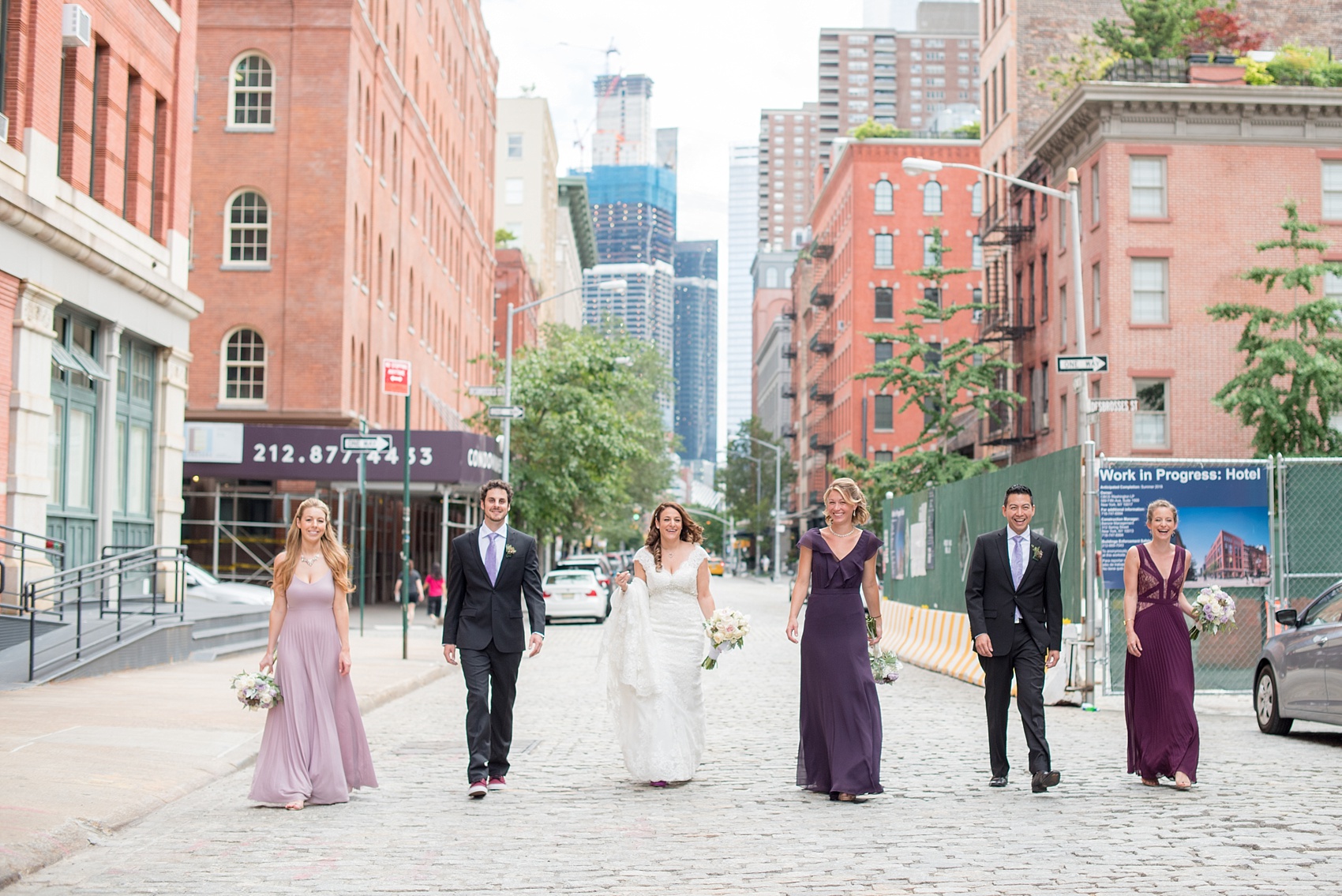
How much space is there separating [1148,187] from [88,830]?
37.2m

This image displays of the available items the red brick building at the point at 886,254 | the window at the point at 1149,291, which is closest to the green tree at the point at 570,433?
the window at the point at 1149,291

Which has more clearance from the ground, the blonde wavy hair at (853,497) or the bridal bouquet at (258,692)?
the blonde wavy hair at (853,497)

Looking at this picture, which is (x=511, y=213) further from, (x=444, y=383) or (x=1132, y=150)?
(x=1132, y=150)

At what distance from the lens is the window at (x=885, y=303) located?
81.9m

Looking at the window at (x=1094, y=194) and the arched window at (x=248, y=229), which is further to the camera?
the window at (x=1094, y=194)

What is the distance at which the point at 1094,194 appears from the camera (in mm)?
41906

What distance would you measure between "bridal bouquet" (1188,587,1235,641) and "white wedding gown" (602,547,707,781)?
12.0 feet

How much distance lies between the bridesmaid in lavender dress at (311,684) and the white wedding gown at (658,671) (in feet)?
5.64

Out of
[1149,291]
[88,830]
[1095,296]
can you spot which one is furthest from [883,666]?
[1095,296]

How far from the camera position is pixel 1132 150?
40969 millimetres

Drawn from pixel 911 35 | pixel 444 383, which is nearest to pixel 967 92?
pixel 911 35

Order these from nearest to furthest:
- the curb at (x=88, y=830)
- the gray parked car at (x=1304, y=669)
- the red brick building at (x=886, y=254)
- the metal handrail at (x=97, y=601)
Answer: the curb at (x=88, y=830) → the gray parked car at (x=1304, y=669) → the metal handrail at (x=97, y=601) → the red brick building at (x=886, y=254)

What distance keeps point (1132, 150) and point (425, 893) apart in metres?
38.0

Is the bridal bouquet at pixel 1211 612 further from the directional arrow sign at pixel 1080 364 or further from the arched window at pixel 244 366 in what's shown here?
the arched window at pixel 244 366
